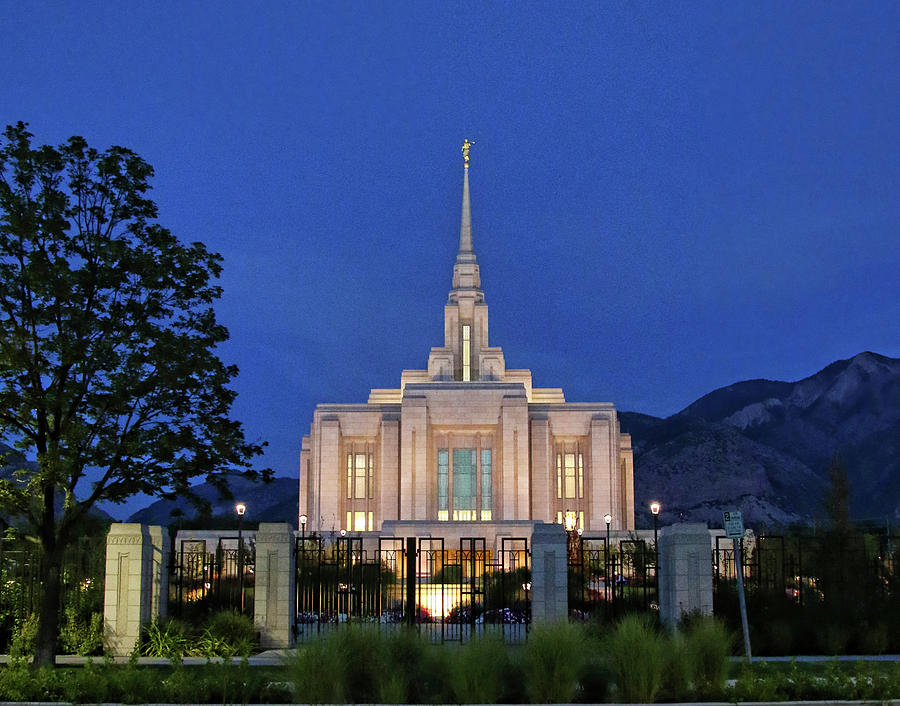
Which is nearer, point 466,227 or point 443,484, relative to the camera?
point 443,484

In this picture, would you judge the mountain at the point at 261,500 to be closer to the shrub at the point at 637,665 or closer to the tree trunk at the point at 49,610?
the tree trunk at the point at 49,610

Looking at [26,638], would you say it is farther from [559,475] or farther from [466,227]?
[466,227]

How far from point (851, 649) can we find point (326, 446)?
5280 cm

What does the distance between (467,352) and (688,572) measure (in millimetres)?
60897

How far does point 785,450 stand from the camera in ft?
586

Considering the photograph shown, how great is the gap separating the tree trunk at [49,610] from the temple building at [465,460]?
4986 centimetres

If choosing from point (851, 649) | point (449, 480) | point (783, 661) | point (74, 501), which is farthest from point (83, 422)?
point (449, 480)

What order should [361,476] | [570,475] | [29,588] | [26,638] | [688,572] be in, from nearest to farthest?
[26,638] → [688,572] → [29,588] → [570,475] → [361,476]

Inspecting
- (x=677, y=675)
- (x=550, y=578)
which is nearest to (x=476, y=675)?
(x=677, y=675)

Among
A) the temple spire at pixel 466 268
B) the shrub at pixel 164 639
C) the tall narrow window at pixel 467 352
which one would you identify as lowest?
the shrub at pixel 164 639

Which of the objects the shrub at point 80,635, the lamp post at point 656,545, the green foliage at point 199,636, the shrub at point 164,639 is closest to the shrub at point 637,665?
the lamp post at point 656,545

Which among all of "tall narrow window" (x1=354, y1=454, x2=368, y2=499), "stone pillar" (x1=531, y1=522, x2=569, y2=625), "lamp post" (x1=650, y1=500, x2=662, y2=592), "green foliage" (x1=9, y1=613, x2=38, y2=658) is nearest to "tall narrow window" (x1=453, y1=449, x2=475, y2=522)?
"tall narrow window" (x1=354, y1=454, x2=368, y2=499)

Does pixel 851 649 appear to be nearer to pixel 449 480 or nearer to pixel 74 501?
pixel 74 501

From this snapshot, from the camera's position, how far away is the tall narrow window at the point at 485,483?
71625 millimetres
